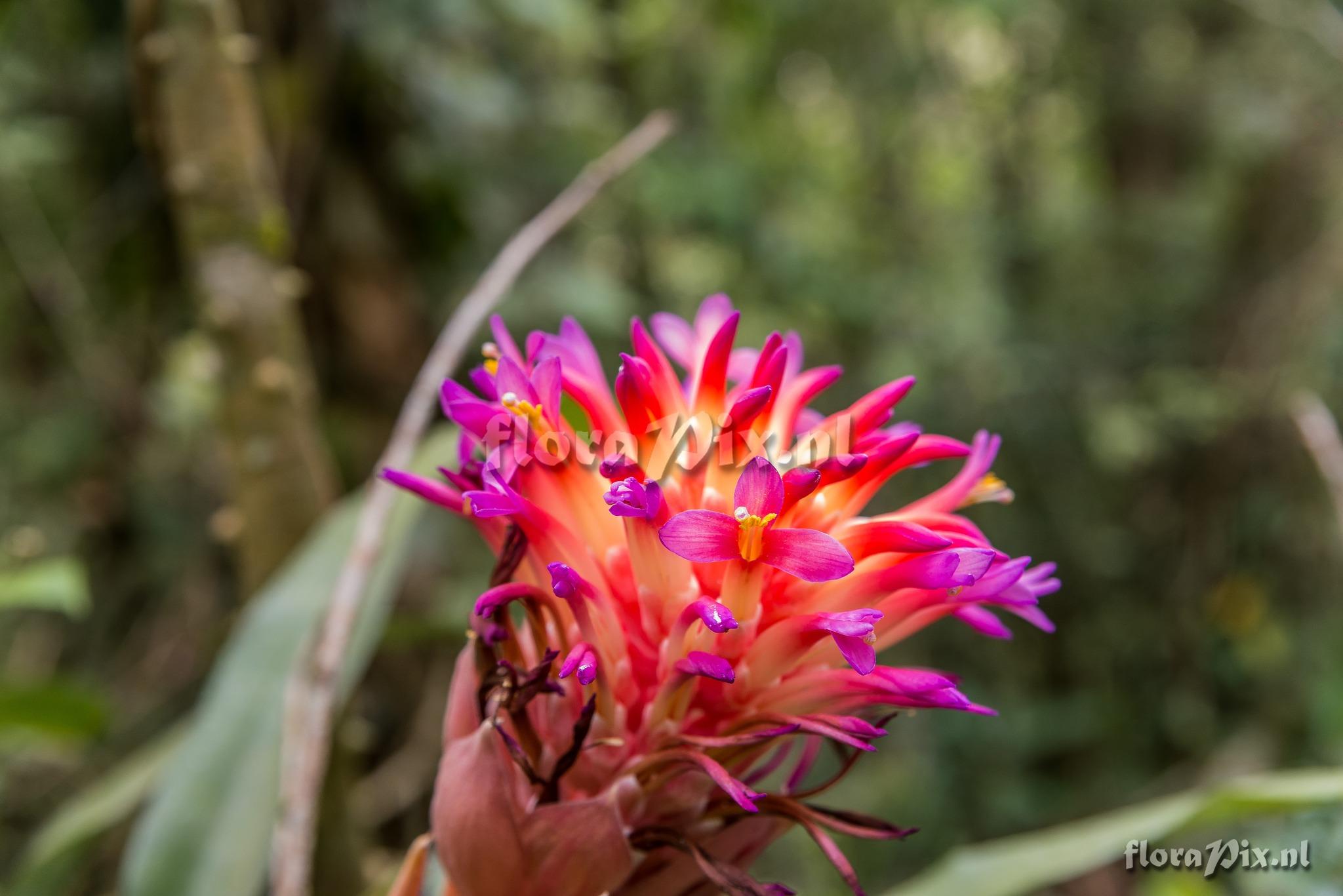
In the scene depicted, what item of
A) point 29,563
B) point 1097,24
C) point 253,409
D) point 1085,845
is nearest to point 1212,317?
point 1097,24

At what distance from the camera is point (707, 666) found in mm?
516

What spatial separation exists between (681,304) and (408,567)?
1.32 meters

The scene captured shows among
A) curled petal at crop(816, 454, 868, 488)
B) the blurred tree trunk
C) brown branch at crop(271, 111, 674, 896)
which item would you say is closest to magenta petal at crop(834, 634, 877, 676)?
curled petal at crop(816, 454, 868, 488)

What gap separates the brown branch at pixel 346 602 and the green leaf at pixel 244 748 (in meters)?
0.05

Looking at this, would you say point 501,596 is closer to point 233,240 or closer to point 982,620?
point 982,620

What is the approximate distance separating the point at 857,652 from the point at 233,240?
0.90m

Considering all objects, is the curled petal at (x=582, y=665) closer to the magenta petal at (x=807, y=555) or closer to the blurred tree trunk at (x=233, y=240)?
the magenta petal at (x=807, y=555)

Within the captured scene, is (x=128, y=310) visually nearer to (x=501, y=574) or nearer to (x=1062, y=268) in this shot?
(x=501, y=574)

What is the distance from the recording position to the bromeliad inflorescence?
54 cm

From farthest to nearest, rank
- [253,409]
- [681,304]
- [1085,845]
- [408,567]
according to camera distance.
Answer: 1. [681,304]
2. [408,567]
3. [253,409]
4. [1085,845]

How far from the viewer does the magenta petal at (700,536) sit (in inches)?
20.2

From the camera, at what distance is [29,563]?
1.47m

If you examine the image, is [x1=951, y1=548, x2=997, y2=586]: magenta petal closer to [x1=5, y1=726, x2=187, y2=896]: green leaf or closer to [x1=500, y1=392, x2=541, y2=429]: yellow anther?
[x1=500, y1=392, x2=541, y2=429]: yellow anther

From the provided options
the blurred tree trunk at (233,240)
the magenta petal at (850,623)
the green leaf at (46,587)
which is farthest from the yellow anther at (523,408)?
the green leaf at (46,587)
